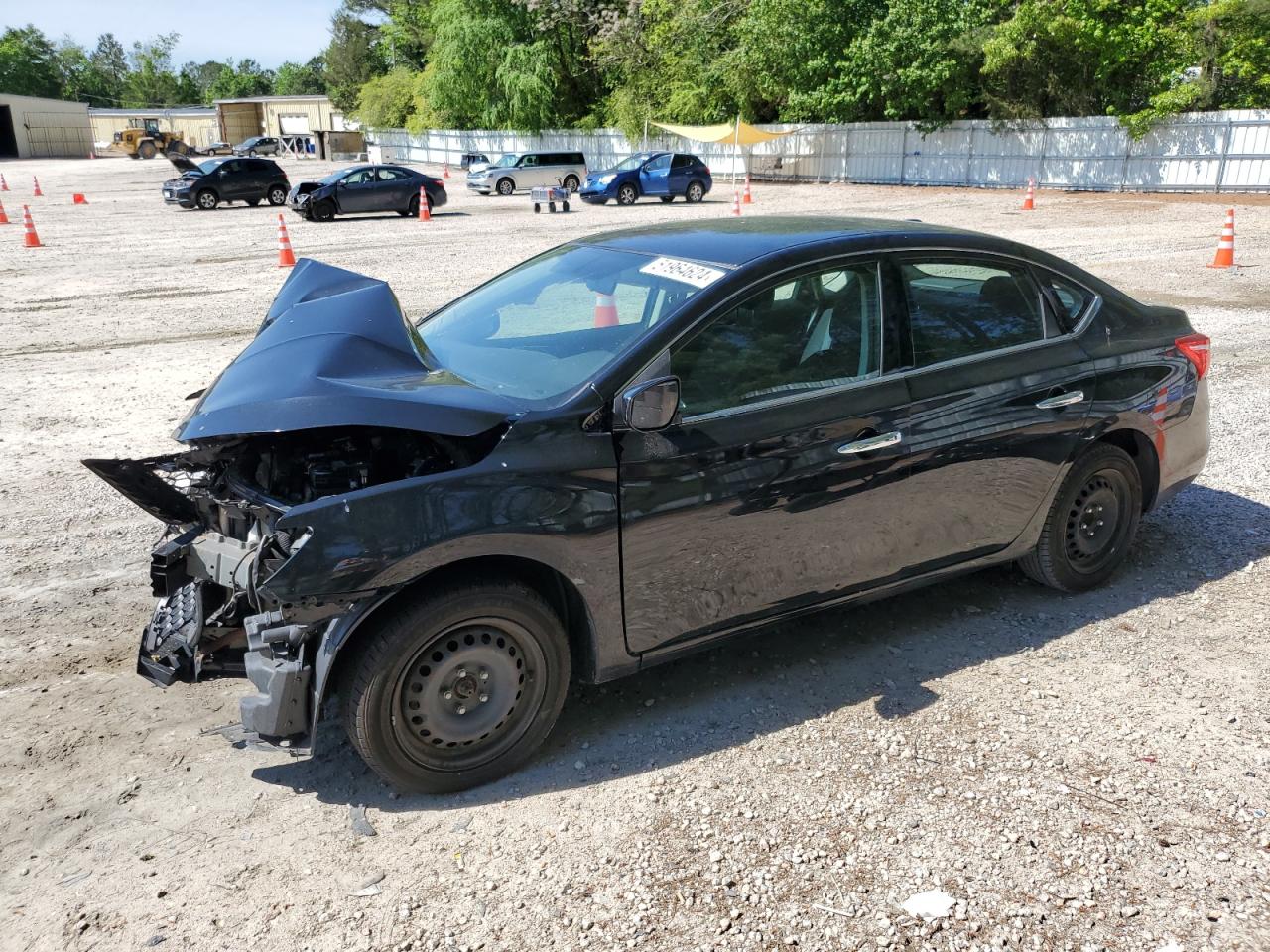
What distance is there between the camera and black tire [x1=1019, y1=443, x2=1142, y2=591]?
14.8 ft

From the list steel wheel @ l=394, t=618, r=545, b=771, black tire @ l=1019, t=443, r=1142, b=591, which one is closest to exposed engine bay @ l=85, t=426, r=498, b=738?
steel wheel @ l=394, t=618, r=545, b=771

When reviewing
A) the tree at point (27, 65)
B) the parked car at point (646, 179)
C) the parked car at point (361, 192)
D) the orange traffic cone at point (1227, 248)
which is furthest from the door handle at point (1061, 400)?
the tree at point (27, 65)

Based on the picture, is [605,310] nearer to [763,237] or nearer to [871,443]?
[763,237]

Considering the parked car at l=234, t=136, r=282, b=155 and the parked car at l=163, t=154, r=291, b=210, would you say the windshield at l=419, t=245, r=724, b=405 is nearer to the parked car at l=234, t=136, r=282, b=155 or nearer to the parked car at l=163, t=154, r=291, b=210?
the parked car at l=163, t=154, r=291, b=210

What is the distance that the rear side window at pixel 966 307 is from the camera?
4047 mm

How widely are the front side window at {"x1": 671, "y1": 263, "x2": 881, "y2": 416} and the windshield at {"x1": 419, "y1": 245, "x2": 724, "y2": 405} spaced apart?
19 centimetres

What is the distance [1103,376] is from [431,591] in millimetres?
3126

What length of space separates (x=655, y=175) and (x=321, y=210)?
955 cm

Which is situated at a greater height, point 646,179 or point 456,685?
point 646,179

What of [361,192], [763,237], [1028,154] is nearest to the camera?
[763,237]

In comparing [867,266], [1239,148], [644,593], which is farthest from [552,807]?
[1239,148]

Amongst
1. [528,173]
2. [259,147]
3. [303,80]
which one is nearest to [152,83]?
[303,80]

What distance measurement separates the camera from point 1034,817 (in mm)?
3215

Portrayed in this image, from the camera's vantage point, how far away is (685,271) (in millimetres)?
3799
